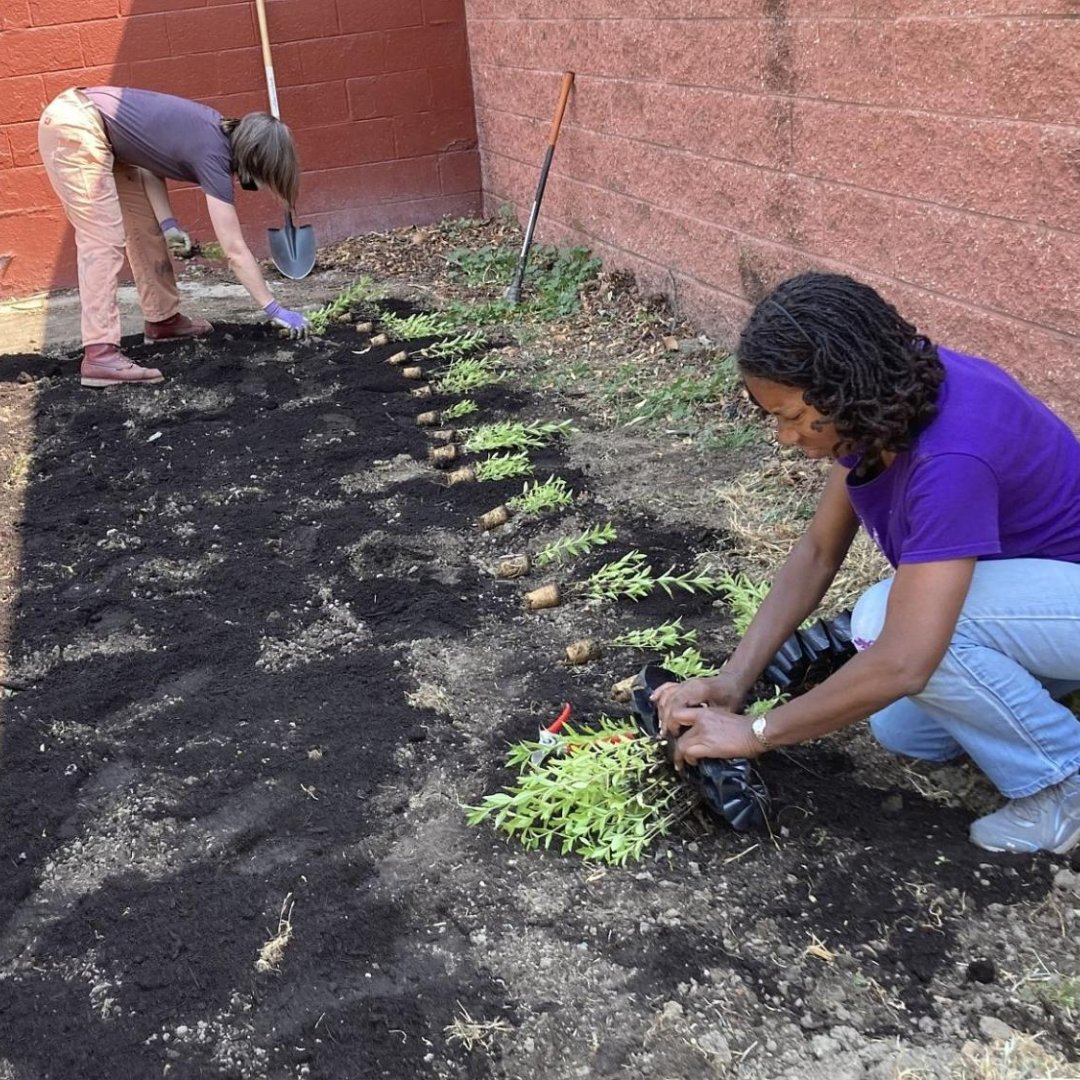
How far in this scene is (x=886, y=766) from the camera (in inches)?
102

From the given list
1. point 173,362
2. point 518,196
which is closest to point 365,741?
point 173,362

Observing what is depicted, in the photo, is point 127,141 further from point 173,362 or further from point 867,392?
point 867,392

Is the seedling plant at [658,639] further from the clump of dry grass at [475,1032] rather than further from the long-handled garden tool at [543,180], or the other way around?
the long-handled garden tool at [543,180]

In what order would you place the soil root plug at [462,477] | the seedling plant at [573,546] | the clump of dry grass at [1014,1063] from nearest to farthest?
the clump of dry grass at [1014,1063] < the seedling plant at [573,546] < the soil root plug at [462,477]

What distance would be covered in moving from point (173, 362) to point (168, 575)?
278 centimetres

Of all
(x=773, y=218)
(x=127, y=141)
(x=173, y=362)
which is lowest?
(x=173, y=362)

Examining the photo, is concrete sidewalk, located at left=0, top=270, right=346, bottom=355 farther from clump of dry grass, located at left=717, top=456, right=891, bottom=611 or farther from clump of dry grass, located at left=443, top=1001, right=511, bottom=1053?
clump of dry grass, located at left=443, top=1001, right=511, bottom=1053

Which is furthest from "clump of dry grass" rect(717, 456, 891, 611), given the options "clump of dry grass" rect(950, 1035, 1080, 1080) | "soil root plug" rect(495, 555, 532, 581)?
"clump of dry grass" rect(950, 1035, 1080, 1080)

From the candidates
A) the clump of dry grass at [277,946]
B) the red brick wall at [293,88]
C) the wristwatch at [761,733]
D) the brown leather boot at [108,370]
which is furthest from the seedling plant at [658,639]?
the red brick wall at [293,88]

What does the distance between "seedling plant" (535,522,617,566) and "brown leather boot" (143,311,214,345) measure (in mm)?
3779

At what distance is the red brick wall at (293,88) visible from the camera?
7633 millimetres

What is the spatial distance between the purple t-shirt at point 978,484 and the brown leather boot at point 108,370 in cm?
473

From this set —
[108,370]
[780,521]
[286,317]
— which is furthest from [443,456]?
[108,370]

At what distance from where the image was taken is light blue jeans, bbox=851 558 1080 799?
2146mm
